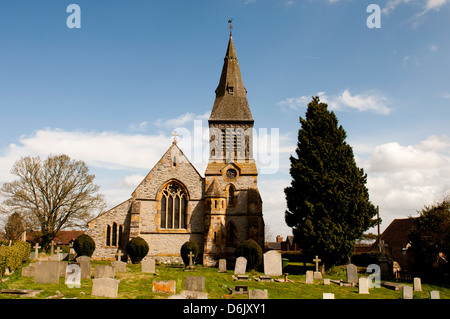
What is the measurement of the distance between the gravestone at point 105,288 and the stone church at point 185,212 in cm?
1559

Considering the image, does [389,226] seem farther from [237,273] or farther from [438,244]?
[237,273]

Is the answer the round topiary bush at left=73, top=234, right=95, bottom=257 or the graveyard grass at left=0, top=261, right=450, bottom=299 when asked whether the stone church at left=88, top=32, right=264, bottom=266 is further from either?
the graveyard grass at left=0, top=261, right=450, bottom=299

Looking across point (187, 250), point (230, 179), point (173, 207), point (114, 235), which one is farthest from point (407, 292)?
point (114, 235)

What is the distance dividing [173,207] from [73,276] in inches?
581

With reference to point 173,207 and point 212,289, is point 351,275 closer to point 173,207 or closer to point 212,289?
point 212,289

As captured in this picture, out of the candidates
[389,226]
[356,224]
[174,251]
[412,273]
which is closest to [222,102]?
[174,251]

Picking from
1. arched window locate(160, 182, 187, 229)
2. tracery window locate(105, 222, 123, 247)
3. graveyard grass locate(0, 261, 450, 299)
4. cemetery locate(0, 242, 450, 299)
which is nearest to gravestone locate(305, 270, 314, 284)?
cemetery locate(0, 242, 450, 299)

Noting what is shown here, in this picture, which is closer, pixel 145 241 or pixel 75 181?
pixel 145 241

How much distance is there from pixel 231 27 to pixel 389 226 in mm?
29395

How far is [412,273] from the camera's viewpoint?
24.6 m

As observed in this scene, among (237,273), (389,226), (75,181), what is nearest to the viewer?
(237,273)

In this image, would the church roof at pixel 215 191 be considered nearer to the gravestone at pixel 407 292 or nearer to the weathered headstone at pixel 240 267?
the weathered headstone at pixel 240 267

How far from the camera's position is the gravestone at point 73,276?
14.5 metres

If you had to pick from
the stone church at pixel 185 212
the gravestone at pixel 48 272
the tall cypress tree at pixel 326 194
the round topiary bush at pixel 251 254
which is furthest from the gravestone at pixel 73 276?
the tall cypress tree at pixel 326 194
